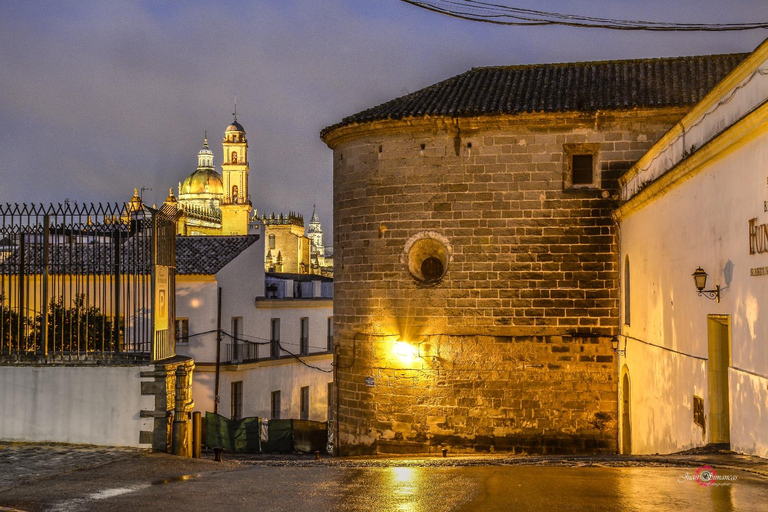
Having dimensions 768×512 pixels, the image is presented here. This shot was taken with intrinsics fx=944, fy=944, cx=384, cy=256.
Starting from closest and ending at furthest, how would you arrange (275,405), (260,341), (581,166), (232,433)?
(581,166)
(232,433)
(260,341)
(275,405)

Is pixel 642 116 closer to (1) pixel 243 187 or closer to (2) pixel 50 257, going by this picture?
(2) pixel 50 257

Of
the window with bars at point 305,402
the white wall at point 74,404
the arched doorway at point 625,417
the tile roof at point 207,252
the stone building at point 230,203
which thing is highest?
the stone building at point 230,203

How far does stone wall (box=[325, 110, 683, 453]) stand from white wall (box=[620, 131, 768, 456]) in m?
1.17

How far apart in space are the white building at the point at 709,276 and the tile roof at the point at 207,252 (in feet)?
55.2

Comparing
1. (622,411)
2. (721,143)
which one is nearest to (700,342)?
(721,143)

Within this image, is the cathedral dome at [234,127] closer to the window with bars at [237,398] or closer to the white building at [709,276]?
the window with bars at [237,398]

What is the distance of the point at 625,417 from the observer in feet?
48.9

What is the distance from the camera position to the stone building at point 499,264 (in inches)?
605

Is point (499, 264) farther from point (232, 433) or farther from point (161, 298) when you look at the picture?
point (232, 433)

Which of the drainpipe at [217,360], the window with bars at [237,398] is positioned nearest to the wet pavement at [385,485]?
Answer: the drainpipe at [217,360]

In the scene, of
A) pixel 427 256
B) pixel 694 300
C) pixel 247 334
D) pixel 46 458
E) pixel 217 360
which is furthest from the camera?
pixel 247 334

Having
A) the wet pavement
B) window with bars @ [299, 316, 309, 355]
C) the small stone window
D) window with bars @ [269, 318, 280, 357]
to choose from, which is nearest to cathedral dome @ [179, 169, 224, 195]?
window with bars @ [299, 316, 309, 355]

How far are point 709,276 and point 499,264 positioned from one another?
5959 millimetres

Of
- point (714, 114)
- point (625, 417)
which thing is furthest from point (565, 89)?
point (714, 114)
